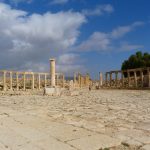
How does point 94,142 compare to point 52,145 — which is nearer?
point 52,145

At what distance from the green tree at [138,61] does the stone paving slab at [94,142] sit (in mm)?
47561

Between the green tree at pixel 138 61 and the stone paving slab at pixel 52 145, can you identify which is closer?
the stone paving slab at pixel 52 145

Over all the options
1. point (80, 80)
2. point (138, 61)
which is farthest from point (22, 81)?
point (138, 61)

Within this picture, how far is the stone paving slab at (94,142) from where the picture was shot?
4664mm

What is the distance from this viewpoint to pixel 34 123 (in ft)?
23.0

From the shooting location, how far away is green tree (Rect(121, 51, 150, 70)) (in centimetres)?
5187

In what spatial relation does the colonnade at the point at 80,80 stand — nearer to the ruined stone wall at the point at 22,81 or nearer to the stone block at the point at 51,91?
the ruined stone wall at the point at 22,81

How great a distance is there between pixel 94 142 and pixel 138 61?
49724 mm

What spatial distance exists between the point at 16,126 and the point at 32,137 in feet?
4.54

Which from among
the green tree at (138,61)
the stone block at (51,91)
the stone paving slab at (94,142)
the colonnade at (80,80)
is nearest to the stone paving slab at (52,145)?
the stone paving slab at (94,142)

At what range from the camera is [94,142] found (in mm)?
4926

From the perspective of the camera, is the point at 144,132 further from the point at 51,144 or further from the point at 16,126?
the point at 16,126

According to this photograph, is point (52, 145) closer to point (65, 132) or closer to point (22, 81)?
point (65, 132)

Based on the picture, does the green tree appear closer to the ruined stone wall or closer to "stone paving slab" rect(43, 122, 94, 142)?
the ruined stone wall
